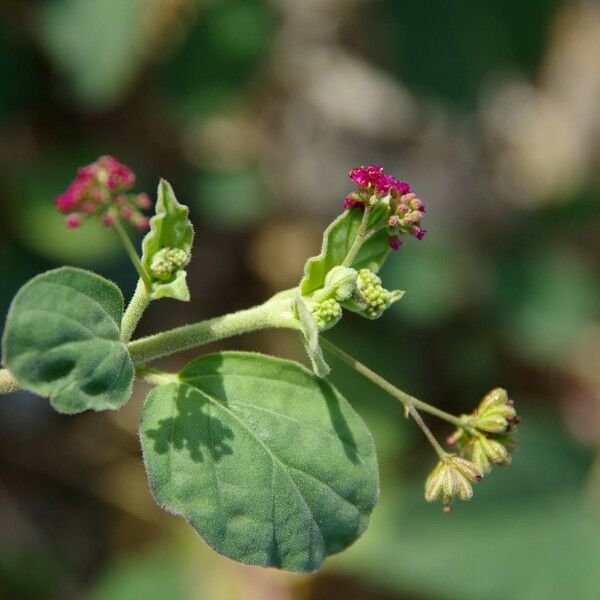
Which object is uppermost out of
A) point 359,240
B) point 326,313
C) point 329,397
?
point 359,240

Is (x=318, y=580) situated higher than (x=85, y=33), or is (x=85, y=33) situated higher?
(x=85, y=33)

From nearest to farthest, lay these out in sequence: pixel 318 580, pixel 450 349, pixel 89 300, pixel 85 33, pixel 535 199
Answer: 1. pixel 89 300
2. pixel 85 33
3. pixel 318 580
4. pixel 450 349
5. pixel 535 199

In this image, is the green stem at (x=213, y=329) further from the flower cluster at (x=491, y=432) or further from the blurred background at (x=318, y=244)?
the blurred background at (x=318, y=244)

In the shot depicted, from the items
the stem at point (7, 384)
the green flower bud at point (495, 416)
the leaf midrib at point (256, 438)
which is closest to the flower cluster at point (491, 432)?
the green flower bud at point (495, 416)

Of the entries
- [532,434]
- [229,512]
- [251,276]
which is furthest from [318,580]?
[229,512]

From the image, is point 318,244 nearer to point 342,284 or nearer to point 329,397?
point 329,397

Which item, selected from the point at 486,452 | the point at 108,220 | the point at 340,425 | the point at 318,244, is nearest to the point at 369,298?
the point at 340,425

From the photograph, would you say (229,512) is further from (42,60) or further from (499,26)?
(499,26)
